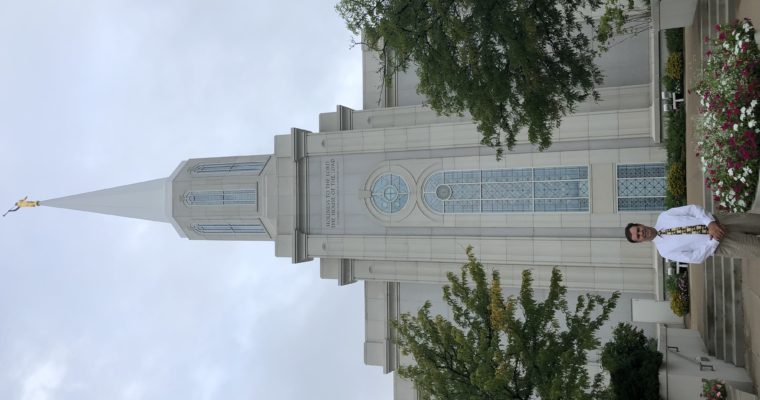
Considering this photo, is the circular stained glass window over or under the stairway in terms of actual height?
over

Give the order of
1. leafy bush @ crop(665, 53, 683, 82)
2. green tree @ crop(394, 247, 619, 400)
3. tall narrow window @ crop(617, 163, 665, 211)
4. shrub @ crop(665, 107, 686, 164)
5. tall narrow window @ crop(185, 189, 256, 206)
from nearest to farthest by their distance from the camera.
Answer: green tree @ crop(394, 247, 619, 400) → shrub @ crop(665, 107, 686, 164) → leafy bush @ crop(665, 53, 683, 82) → tall narrow window @ crop(617, 163, 665, 211) → tall narrow window @ crop(185, 189, 256, 206)

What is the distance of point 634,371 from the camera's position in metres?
15.9

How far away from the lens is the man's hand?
27.0ft

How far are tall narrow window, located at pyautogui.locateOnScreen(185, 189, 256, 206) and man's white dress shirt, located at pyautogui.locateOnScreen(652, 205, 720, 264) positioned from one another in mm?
18877

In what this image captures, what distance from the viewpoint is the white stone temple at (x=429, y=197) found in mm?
20766

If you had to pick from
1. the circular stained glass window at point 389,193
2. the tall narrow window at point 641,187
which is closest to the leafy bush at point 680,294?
the tall narrow window at point 641,187

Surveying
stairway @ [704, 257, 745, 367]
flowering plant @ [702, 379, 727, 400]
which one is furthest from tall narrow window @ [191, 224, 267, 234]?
flowering plant @ [702, 379, 727, 400]

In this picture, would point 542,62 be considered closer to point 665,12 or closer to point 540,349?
point 665,12

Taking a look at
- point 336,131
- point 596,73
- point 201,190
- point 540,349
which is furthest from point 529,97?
point 201,190

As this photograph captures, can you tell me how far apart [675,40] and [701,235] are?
467 inches

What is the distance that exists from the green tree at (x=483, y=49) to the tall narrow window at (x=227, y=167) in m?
12.9

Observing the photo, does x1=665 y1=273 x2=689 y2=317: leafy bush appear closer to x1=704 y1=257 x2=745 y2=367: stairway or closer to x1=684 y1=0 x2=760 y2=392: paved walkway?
x1=684 y1=0 x2=760 y2=392: paved walkway

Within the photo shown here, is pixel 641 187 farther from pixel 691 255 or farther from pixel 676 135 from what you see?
pixel 691 255

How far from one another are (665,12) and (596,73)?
9.43 feet
